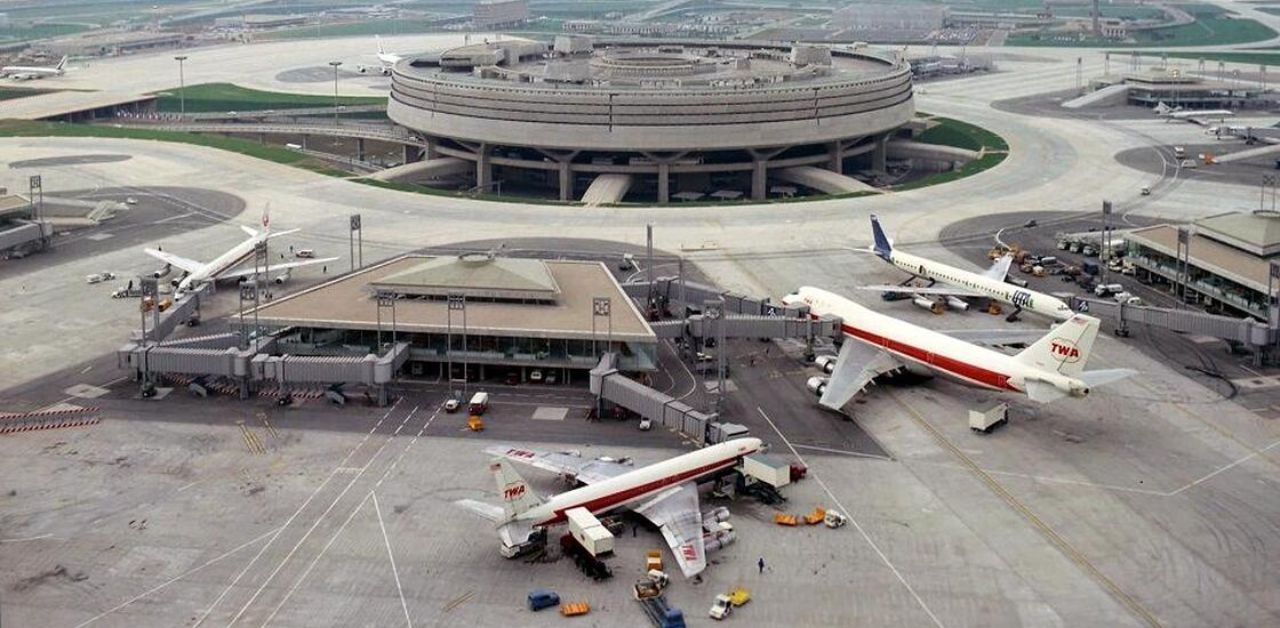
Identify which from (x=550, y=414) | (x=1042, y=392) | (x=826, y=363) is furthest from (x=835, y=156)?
(x=550, y=414)

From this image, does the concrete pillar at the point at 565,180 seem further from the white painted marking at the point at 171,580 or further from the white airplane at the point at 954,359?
the white painted marking at the point at 171,580

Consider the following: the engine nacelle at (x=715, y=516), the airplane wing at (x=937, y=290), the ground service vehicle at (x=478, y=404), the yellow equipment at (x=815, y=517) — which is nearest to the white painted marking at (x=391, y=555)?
the ground service vehicle at (x=478, y=404)

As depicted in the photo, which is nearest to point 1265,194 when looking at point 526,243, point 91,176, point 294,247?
point 526,243

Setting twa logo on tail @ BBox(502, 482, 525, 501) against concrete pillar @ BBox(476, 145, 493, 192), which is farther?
concrete pillar @ BBox(476, 145, 493, 192)

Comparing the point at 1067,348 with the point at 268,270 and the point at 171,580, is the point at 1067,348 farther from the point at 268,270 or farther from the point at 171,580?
the point at 268,270

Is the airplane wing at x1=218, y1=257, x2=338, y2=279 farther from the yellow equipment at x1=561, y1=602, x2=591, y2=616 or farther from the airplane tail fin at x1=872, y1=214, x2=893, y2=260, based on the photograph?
the yellow equipment at x1=561, y1=602, x2=591, y2=616

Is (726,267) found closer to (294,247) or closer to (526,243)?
(526,243)

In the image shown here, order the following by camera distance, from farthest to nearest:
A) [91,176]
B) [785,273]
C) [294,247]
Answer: [91,176]
[294,247]
[785,273]

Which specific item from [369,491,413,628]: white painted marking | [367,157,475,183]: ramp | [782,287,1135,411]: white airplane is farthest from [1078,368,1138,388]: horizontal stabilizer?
[367,157,475,183]: ramp
